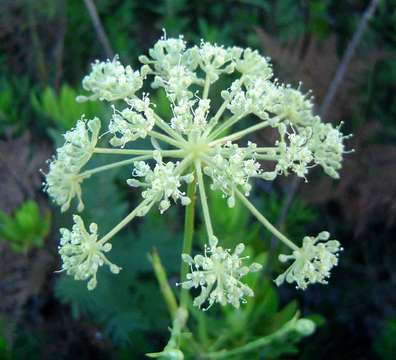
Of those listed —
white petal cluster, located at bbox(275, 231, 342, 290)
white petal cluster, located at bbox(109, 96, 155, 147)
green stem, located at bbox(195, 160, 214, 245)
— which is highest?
white petal cluster, located at bbox(109, 96, 155, 147)

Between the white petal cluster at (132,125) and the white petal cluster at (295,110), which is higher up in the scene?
the white petal cluster at (295,110)

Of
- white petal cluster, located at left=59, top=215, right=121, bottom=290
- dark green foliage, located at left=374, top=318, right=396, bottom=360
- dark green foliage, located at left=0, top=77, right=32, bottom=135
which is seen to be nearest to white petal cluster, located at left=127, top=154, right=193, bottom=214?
white petal cluster, located at left=59, top=215, right=121, bottom=290

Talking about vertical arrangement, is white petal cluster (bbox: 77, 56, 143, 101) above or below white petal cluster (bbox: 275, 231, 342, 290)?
above

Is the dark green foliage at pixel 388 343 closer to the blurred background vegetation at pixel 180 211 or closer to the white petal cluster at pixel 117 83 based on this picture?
the blurred background vegetation at pixel 180 211

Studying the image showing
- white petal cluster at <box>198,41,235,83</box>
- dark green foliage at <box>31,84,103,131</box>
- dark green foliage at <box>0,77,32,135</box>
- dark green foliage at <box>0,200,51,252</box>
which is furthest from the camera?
dark green foliage at <box>0,77,32,135</box>

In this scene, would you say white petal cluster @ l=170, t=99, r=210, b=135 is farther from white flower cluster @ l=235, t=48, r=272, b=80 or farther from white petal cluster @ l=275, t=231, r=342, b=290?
white petal cluster @ l=275, t=231, r=342, b=290

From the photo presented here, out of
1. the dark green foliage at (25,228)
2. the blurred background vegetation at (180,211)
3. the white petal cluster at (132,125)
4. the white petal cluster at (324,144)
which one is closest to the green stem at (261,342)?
the blurred background vegetation at (180,211)

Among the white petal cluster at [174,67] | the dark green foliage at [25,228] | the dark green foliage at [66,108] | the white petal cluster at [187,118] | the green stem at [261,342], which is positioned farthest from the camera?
the dark green foliage at [66,108]

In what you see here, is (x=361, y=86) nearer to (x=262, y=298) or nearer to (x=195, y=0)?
Answer: (x=195, y=0)
